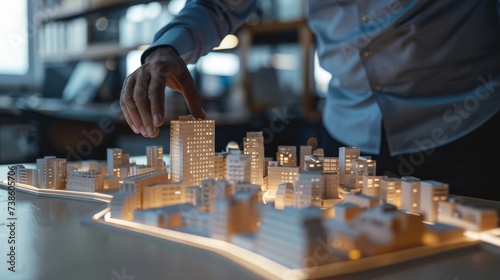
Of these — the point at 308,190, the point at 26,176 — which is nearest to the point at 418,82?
the point at 308,190

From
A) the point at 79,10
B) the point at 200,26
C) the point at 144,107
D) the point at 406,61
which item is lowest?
the point at 144,107

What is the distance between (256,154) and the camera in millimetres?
1388

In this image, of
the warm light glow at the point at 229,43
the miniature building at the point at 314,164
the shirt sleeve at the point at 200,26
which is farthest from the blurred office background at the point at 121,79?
the miniature building at the point at 314,164

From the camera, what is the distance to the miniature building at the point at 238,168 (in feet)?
4.00

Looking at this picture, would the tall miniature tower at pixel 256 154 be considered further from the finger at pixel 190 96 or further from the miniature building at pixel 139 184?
the miniature building at pixel 139 184

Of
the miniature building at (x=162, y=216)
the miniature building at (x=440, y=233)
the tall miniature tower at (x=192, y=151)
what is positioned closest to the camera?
the miniature building at (x=440, y=233)

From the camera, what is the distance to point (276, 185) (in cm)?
127

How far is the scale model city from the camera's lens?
81 centimetres

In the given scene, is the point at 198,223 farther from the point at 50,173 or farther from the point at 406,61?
the point at 406,61

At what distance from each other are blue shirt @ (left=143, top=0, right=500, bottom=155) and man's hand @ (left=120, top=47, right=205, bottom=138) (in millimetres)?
150

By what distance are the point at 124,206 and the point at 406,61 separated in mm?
992

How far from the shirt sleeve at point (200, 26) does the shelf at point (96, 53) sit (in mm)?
2358

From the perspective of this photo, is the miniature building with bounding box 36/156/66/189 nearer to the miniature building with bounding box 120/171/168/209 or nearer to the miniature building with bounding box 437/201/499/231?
the miniature building with bounding box 120/171/168/209

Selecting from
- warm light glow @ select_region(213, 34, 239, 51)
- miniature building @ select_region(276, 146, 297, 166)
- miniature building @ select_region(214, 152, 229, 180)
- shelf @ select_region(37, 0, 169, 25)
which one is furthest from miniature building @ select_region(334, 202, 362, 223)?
shelf @ select_region(37, 0, 169, 25)
